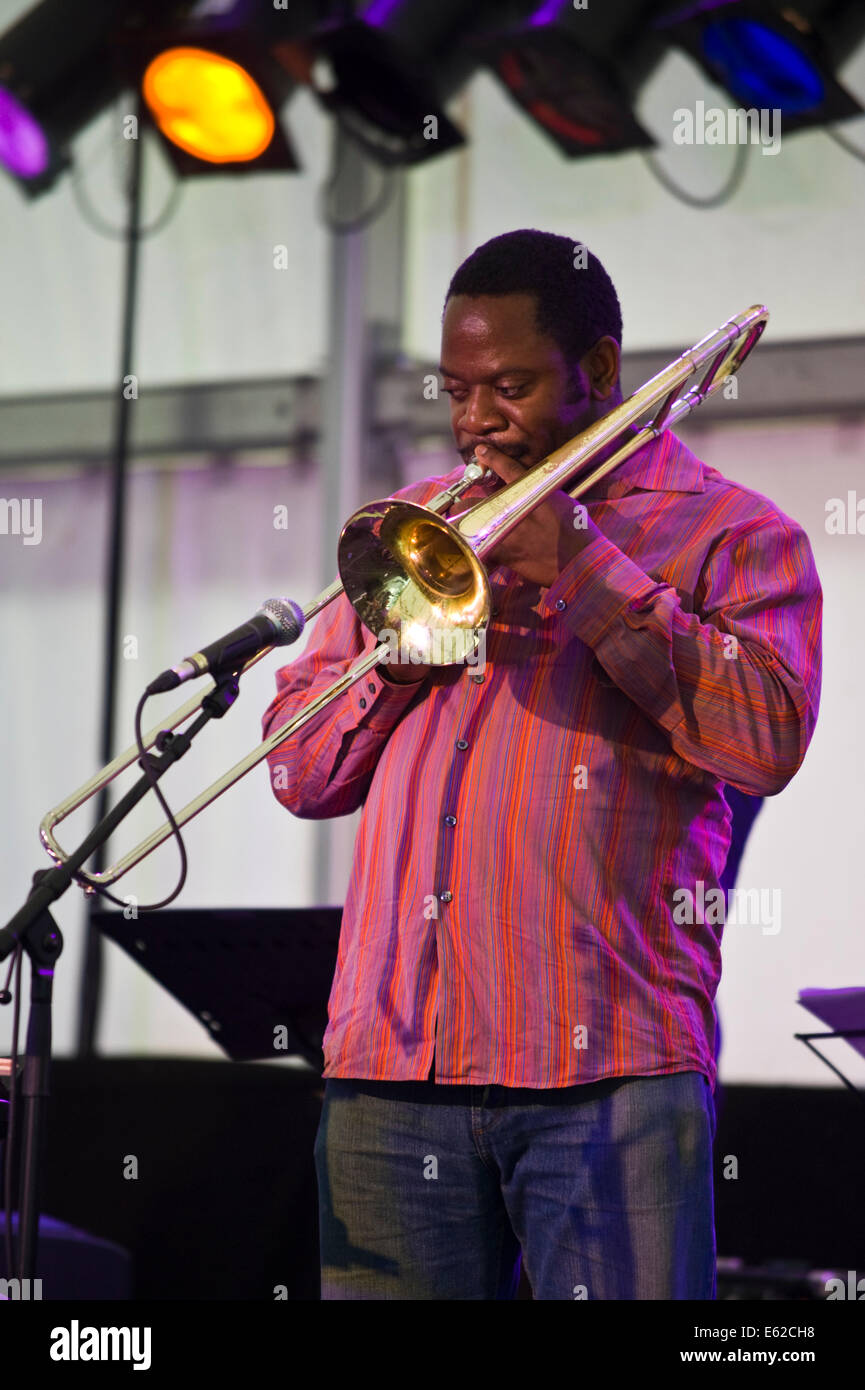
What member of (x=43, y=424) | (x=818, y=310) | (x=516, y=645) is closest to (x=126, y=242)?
(x=43, y=424)

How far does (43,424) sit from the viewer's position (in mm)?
5277

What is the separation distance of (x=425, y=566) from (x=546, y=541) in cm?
23

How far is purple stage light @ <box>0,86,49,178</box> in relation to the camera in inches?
196

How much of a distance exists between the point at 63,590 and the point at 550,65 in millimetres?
2283

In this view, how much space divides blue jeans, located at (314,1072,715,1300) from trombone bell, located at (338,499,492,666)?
582mm

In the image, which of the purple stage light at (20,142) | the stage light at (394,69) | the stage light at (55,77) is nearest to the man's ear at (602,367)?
the stage light at (394,69)

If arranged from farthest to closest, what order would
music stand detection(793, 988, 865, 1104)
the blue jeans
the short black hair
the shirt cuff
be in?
music stand detection(793, 988, 865, 1104)
the short black hair
the shirt cuff
the blue jeans

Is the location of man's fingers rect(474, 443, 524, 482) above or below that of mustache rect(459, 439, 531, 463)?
below

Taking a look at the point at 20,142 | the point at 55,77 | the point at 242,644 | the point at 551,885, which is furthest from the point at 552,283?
the point at 20,142

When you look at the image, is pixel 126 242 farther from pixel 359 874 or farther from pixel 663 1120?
pixel 663 1120

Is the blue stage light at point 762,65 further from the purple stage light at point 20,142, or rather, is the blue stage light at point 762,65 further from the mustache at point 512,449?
the mustache at point 512,449

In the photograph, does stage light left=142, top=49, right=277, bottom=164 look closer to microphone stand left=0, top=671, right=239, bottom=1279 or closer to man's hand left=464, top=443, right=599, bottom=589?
man's hand left=464, top=443, right=599, bottom=589

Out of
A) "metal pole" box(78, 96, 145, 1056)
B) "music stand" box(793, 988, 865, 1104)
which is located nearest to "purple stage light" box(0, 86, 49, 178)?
"metal pole" box(78, 96, 145, 1056)

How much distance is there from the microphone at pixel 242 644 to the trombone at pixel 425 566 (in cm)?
3
